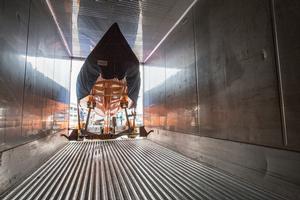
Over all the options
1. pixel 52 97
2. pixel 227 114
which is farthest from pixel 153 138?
pixel 227 114

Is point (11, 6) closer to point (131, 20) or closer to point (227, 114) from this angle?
point (131, 20)

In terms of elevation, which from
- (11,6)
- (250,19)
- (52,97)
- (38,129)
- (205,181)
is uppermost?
(11,6)

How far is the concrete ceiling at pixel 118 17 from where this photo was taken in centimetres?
323

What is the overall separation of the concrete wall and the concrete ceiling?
18.1 inches

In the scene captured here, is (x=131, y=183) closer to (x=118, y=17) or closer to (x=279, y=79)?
(x=279, y=79)

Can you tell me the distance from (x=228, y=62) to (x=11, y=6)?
9.10 ft

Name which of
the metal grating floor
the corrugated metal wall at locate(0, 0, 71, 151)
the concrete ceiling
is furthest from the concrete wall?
the corrugated metal wall at locate(0, 0, 71, 151)

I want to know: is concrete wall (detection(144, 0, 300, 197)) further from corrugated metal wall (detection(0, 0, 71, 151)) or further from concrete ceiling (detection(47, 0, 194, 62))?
corrugated metal wall (detection(0, 0, 71, 151))

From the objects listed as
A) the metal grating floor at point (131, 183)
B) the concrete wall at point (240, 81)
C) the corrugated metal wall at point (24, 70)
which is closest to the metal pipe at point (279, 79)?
the concrete wall at point (240, 81)

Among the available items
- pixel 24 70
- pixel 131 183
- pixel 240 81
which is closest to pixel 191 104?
pixel 240 81

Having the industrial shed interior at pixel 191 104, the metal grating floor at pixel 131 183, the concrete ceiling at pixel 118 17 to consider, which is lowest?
the metal grating floor at pixel 131 183

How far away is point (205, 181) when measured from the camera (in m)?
2.01

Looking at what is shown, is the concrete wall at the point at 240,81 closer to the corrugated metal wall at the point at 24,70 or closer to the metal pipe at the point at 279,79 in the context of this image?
the metal pipe at the point at 279,79

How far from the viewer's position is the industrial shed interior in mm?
1628
